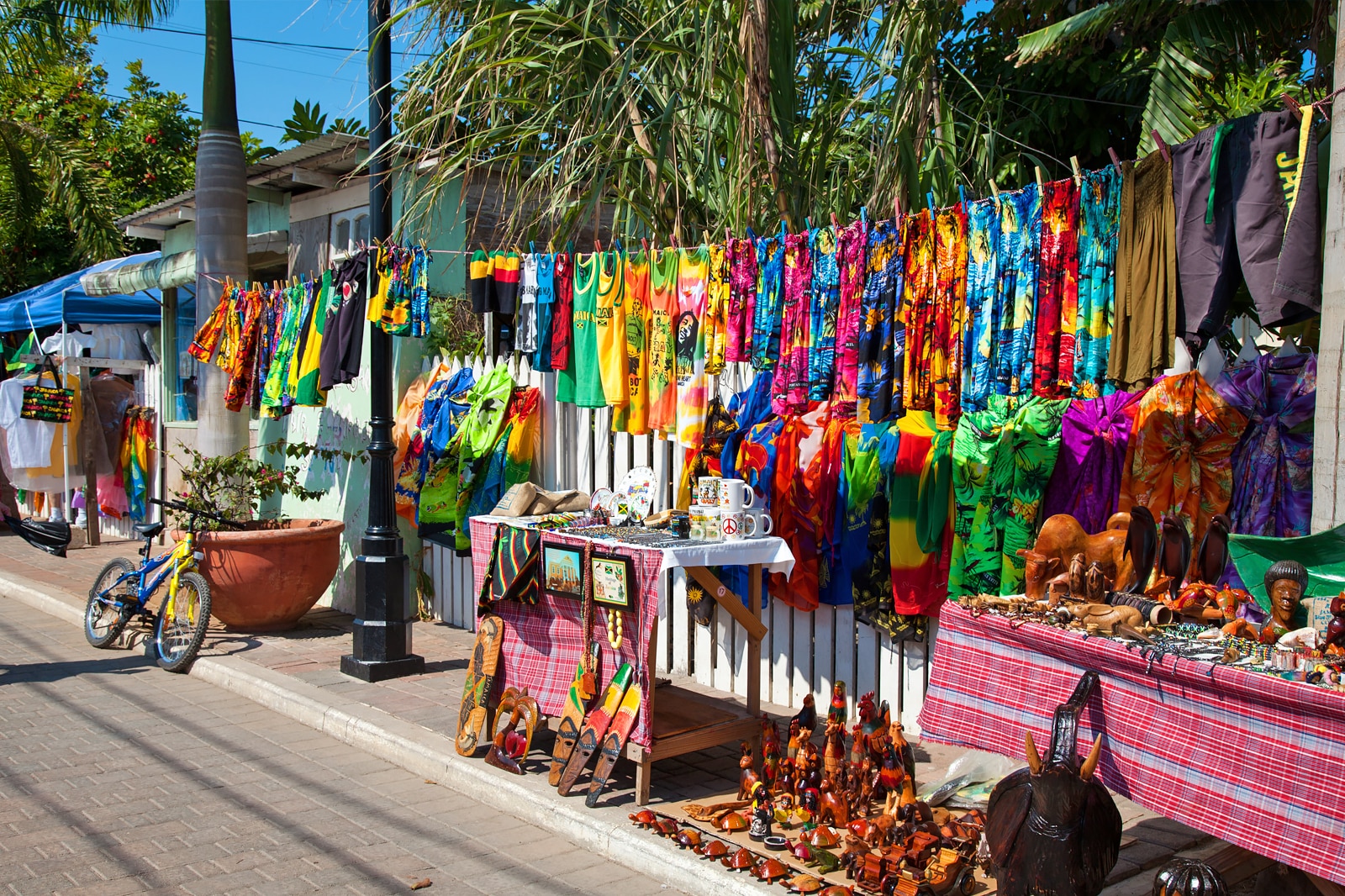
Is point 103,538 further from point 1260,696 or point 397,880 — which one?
point 1260,696

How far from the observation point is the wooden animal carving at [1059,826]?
11.0 feet

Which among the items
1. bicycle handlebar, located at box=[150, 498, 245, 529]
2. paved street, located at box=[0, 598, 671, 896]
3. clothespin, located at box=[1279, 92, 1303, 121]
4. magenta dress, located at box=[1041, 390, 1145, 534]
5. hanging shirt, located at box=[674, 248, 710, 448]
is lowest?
paved street, located at box=[0, 598, 671, 896]

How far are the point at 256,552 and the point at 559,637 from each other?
165 inches

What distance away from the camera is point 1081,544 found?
419cm

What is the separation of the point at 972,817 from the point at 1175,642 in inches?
59.9

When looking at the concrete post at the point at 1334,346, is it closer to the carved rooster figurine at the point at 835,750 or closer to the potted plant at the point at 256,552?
the carved rooster figurine at the point at 835,750

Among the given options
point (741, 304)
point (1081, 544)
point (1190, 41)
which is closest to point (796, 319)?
point (741, 304)

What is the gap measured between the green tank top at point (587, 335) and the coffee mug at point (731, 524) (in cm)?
221

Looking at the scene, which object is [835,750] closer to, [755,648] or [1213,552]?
[755,648]

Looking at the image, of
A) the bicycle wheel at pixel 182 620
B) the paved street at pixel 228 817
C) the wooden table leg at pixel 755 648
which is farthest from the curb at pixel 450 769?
the wooden table leg at pixel 755 648

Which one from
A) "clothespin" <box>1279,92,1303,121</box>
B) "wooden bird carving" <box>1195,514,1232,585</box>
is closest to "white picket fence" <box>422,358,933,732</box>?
"wooden bird carving" <box>1195,514,1232,585</box>

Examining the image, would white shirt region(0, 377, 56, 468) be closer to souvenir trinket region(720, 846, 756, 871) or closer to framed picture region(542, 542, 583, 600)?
framed picture region(542, 542, 583, 600)

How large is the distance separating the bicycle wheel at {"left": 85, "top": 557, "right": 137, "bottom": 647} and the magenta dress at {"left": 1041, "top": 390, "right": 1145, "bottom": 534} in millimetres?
7373

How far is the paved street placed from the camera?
4.55 metres
